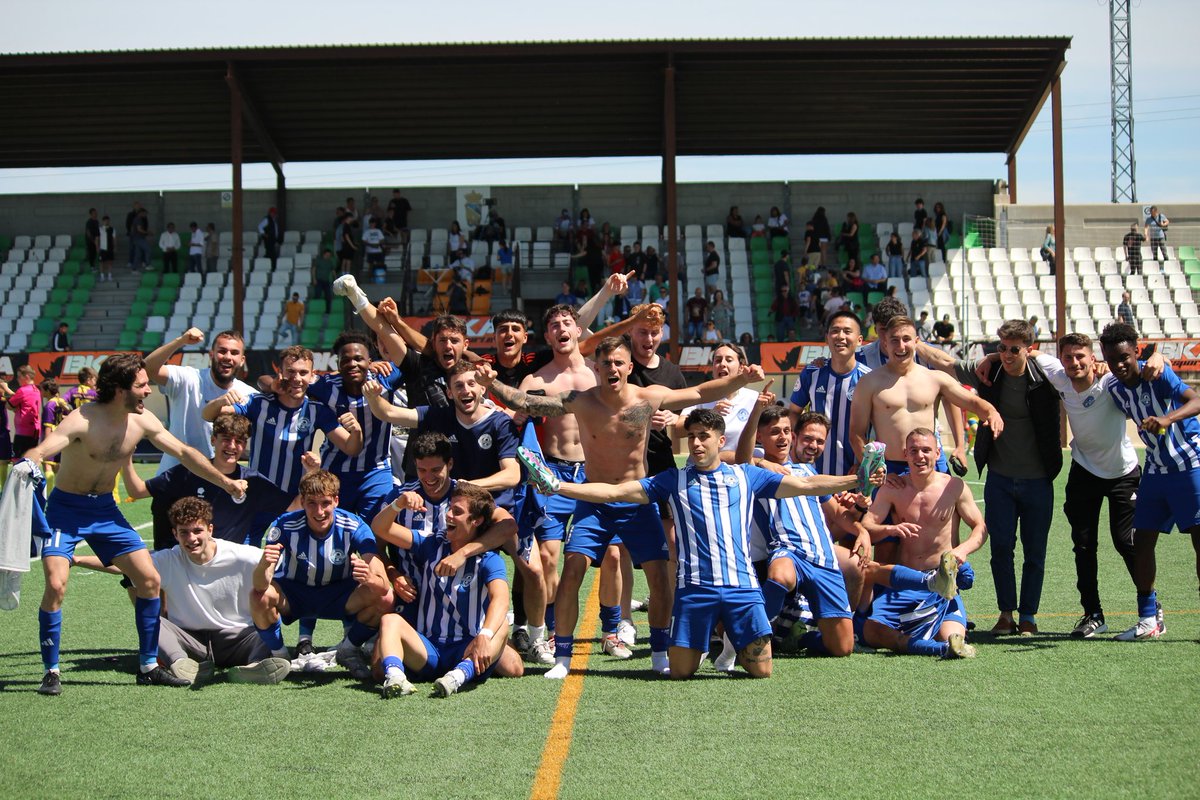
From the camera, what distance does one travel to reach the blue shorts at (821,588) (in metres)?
7.20

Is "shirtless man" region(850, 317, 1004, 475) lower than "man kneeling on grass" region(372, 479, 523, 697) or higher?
higher

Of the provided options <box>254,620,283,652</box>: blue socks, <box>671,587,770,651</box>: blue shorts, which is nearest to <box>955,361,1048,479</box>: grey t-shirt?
<box>671,587,770,651</box>: blue shorts

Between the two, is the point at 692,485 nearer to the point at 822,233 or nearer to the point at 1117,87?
the point at 822,233

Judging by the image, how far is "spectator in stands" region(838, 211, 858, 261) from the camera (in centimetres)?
2859

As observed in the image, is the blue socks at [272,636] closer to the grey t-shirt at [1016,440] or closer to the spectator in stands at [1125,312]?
the grey t-shirt at [1016,440]

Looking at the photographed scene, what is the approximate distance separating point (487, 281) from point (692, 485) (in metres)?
21.3

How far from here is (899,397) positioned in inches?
311

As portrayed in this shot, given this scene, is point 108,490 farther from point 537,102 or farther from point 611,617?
point 537,102

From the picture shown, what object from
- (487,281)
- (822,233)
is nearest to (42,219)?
(487,281)

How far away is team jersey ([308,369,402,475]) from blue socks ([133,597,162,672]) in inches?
55.3

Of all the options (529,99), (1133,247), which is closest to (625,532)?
(529,99)

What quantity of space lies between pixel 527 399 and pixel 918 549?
7.78ft

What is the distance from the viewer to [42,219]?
3197 centimetres

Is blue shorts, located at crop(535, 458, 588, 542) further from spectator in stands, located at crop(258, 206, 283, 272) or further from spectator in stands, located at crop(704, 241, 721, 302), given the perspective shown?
spectator in stands, located at crop(258, 206, 283, 272)
